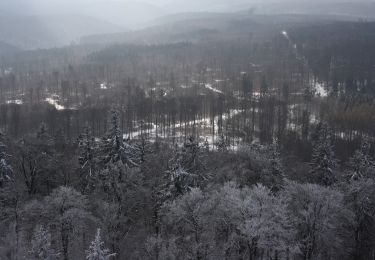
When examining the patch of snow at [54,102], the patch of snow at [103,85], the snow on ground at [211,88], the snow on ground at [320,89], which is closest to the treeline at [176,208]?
the patch of snow at [54,102]

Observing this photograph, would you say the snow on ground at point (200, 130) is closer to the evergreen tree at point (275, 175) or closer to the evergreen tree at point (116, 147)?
the evergreen tree at point (275, 175)

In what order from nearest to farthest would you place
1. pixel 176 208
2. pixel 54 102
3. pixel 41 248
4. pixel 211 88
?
1. pixel 41 248
2. pixel 176 208
3. pixel 54 102
4. pixel 211 88

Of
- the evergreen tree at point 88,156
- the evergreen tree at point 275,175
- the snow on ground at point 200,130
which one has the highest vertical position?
the evergreen tree at point 88,156

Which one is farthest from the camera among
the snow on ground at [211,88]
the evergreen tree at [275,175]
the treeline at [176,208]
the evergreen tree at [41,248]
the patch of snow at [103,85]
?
the patch of snow at [103,85]

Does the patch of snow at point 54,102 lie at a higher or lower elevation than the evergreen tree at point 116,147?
lower

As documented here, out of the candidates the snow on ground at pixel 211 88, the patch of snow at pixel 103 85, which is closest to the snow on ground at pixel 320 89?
the snow on ground at pixel 211 88

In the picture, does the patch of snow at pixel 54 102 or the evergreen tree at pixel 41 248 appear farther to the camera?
the patch of snow at pixel 54 102

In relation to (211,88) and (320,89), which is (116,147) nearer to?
(211,88)

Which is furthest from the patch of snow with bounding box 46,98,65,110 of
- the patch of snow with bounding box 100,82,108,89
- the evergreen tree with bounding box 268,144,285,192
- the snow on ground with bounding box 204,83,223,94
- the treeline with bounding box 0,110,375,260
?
the evergreen tree with bounding box 268,144,285,192

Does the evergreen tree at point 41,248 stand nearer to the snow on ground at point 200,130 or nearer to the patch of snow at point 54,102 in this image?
the snow on ground at point 200,130

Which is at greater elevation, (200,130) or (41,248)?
(41,248)

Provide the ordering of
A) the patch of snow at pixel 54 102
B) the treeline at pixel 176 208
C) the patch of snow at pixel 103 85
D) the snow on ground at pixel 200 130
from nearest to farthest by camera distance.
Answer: the treeline at pixel 176 208 → the snow on ground at pixel 200 130 → the patch of snow at pixel 54 102 → the patch of snow at pixel 103 85

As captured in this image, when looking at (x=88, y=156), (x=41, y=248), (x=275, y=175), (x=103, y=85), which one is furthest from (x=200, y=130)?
(x=41, y=248)
